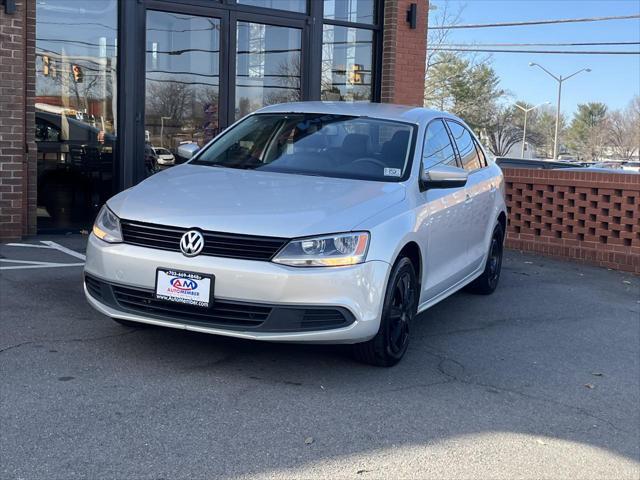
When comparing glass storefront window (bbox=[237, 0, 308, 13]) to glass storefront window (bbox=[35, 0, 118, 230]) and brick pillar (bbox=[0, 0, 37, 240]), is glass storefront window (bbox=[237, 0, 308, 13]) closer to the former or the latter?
glass storefront window (bbox=[35, 0, 118, 230])

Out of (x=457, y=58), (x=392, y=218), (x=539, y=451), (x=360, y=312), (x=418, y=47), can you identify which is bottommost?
(x=539, y=451)

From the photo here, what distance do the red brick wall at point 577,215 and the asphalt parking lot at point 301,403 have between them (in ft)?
11.8

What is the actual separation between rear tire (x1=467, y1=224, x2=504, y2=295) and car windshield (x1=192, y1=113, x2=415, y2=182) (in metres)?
2.10

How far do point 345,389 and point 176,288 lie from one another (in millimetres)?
1122

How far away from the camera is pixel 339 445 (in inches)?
154

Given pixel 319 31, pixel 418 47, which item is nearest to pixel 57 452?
pixel 319 31

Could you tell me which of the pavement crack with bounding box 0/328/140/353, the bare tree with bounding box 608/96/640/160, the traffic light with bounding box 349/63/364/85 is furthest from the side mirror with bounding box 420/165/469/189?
the bare tree with bounding box 608/96/640/160

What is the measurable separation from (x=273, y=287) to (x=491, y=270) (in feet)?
12.5

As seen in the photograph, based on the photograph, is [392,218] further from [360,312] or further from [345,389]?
[345,389]

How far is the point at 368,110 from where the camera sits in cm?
642

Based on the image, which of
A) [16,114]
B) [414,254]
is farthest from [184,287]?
[16,114]

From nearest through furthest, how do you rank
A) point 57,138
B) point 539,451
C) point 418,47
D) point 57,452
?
1. point 57,452
2. point 539,451
3. point 57,138
4. point 418,47

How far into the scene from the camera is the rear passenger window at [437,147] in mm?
5910

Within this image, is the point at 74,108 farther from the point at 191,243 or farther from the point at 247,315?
the point at 247,315
